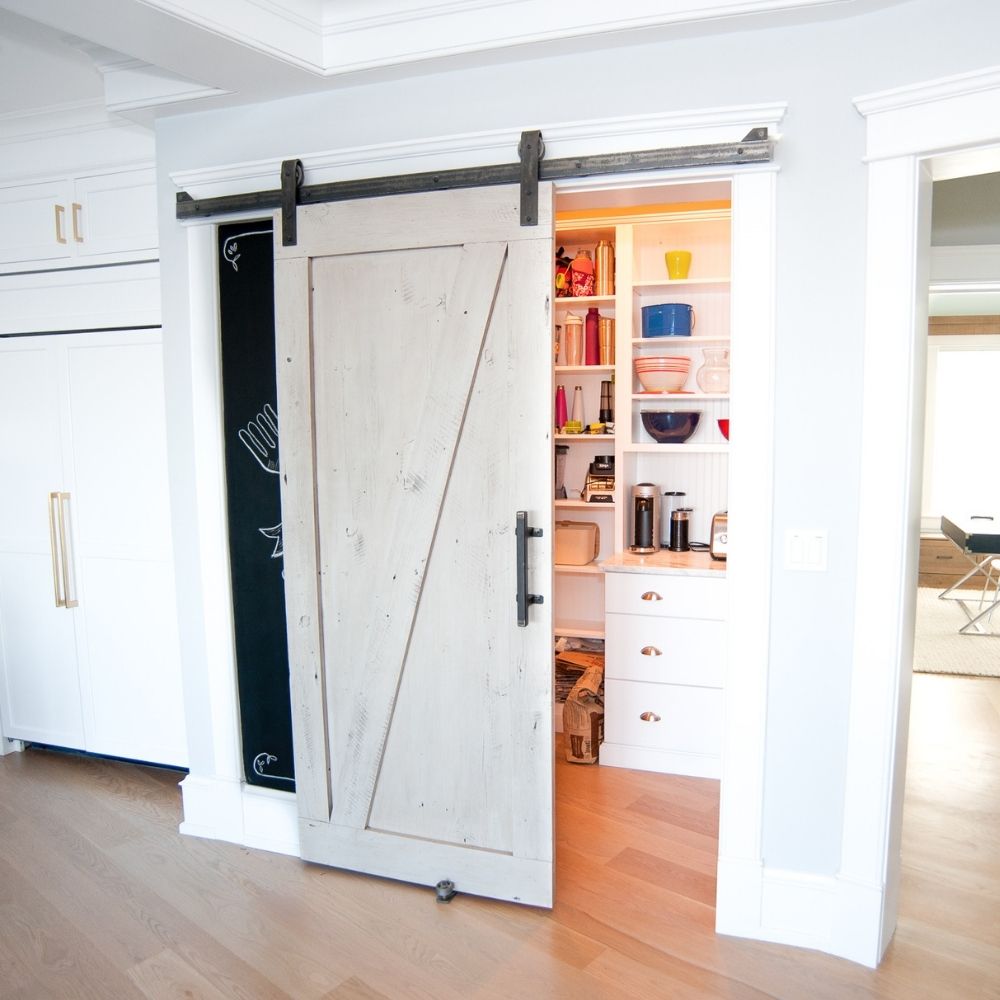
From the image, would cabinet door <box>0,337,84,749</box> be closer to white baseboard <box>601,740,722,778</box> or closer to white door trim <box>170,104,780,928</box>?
white door trim <box>170,104,780,928</box>

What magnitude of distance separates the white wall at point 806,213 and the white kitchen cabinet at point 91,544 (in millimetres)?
1590

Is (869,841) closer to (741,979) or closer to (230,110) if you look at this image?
(741,979)

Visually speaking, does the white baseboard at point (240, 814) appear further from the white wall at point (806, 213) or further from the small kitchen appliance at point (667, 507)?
the small kitchen appliance at point (667, 507)

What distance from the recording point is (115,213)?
3.05 metres

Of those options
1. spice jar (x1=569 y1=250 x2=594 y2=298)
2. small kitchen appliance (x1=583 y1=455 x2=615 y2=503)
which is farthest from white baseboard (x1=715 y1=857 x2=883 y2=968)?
spice jar (x1=569 y1=250 x2=594 y2=298)

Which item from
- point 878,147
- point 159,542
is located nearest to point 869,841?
point 878,147

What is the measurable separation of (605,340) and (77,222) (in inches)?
89.5

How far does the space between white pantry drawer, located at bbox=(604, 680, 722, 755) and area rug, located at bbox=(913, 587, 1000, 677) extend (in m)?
1.62

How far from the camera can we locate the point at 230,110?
8.36 feet

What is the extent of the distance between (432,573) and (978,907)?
192cm

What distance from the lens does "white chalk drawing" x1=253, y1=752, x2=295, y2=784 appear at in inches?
108

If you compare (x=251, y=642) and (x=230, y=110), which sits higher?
(x=230, y=110)

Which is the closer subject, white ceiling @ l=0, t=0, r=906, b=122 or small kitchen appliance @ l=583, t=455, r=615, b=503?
white ceiling @ l=0, t=0, r=906, b=122

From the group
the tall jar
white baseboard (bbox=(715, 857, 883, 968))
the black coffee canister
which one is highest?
the tall jar
